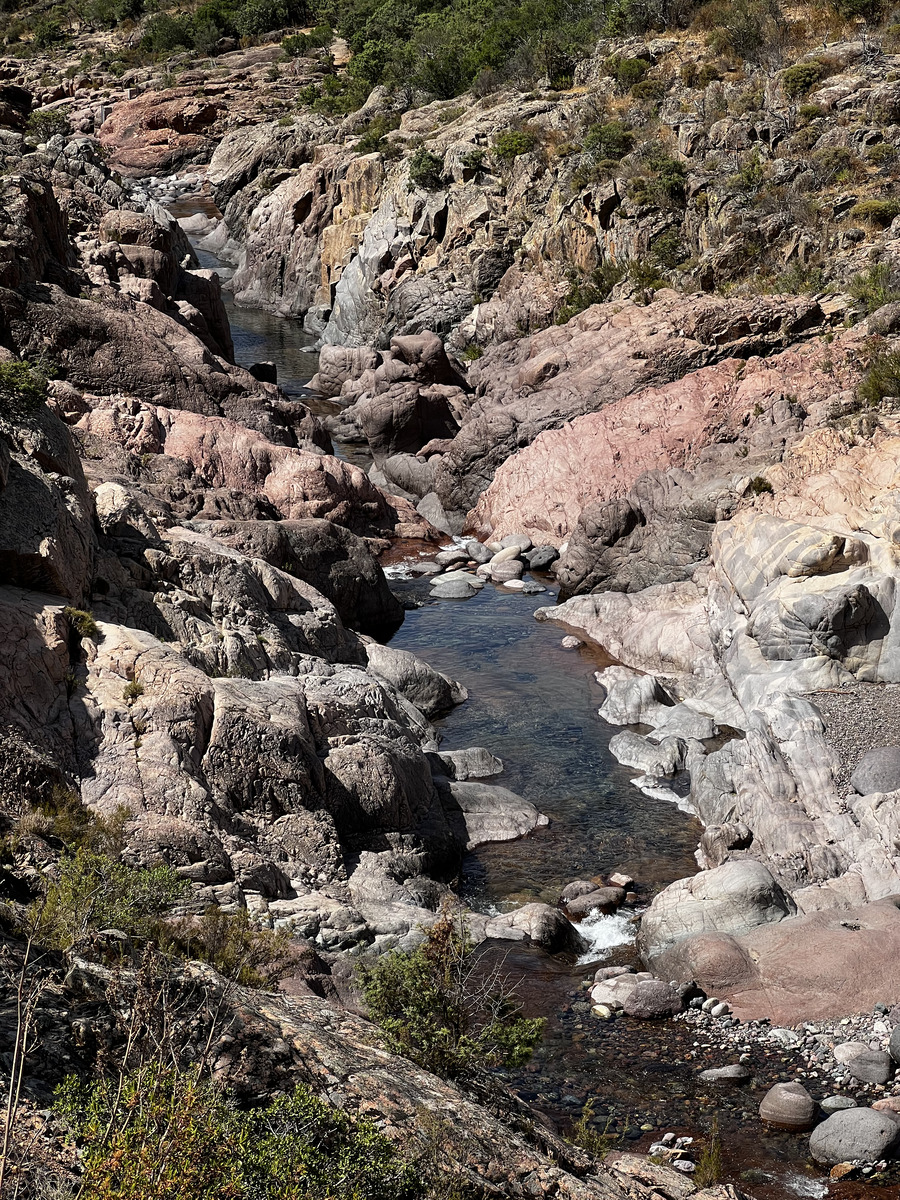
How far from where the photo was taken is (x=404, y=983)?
8.90 metres

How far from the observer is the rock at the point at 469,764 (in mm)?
18969

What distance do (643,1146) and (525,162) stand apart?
4364 centimetres

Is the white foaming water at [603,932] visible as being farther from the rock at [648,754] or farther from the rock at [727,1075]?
the rock at [648,754]

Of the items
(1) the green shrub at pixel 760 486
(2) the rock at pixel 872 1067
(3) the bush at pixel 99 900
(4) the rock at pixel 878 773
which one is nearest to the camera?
(3) the bush at pixel 99 900

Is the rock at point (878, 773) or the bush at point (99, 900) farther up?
the bush at point (99, 900)

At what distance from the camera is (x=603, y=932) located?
588 inches

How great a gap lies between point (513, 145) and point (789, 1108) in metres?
44.7

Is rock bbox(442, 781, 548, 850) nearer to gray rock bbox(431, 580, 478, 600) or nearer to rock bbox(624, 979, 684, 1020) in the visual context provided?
rock bbox(624, 979, 684, 1020)

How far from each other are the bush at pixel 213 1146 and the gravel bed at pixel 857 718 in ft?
39.0

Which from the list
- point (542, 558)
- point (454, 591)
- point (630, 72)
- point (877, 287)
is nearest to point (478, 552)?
point (542, 558)

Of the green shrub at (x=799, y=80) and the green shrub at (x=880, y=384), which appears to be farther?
the green shrub at (x=799, y=80)

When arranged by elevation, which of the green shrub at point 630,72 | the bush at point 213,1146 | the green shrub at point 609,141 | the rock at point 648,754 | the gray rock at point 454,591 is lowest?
the gray rock at point 454,591

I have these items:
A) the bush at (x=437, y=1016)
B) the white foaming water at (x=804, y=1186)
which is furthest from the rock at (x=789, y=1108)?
the bush at (x=437, y=1016)

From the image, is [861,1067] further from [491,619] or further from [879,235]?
[879,235]
